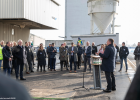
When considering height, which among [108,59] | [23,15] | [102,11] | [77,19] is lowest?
[108,59]

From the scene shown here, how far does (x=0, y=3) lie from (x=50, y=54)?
821cm

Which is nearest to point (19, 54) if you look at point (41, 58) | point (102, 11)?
point (41, 58)

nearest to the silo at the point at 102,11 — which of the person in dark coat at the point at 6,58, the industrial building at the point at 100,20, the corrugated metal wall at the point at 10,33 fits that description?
the industrial building at the point at 100,20

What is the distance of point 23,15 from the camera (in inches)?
682

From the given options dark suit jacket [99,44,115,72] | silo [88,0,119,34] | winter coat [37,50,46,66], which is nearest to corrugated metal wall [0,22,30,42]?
winter coat [37,50,46,66]

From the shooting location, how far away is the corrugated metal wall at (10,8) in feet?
57.2

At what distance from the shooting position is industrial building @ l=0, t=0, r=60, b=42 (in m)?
17.5

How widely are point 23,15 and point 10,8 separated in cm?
146

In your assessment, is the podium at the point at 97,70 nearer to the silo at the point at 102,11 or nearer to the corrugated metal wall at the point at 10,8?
the corrugated metal wall at the point at 10,8

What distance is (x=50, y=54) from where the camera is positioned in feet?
43.0

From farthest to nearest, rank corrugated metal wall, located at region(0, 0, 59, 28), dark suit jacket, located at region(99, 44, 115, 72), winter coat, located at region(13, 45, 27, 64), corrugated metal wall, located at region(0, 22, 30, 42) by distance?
corrugated metal wall, located at region(0, 22, 30, 42)
corrugated metal wall, located at region(0, 0, 59, 28)
winter coat, located at region(13, 45, 27, 64)
dark suit jacket, located at region(99, 44, 115, 72)

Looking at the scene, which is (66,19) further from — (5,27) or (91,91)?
(91,91)

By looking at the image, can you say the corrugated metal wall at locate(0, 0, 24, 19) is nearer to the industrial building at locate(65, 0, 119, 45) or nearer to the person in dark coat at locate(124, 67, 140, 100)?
the industrial building at locate(65, 0, 119, 45)

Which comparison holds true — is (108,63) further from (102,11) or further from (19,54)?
(102,11)
